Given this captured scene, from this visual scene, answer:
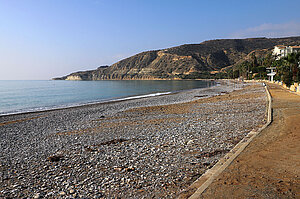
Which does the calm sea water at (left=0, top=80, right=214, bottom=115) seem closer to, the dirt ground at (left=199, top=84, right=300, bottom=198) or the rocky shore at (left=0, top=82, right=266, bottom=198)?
the rocky shore at (left=0, top=82, right=266, bottom=198)

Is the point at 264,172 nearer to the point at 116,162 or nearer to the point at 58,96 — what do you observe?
the point at 116,162

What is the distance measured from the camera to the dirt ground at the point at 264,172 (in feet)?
15.8

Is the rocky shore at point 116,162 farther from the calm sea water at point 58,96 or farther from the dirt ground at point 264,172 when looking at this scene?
the calm sea water at point 58,96

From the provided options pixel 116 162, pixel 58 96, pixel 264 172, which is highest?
pixel 264 172

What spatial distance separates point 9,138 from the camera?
49.6ft

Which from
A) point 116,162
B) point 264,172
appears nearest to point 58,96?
point 116,162

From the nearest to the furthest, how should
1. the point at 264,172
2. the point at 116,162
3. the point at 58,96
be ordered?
the point at 264,172 → the point at 116,162 → the point at 58,96

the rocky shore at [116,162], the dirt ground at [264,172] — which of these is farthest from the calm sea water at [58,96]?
the dirt ground at [264,172]

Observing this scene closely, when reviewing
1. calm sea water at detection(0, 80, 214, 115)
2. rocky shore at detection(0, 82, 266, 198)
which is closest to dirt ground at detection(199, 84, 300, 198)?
rocky shore at detection(0, 82, 266, 198)

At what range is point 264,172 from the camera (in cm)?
581

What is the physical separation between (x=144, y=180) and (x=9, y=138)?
13.3 meters

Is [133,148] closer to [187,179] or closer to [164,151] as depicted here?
[164,151]

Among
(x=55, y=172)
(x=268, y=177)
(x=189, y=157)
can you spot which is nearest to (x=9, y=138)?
(x=55, y=172)

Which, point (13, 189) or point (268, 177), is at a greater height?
point (268, 177)
